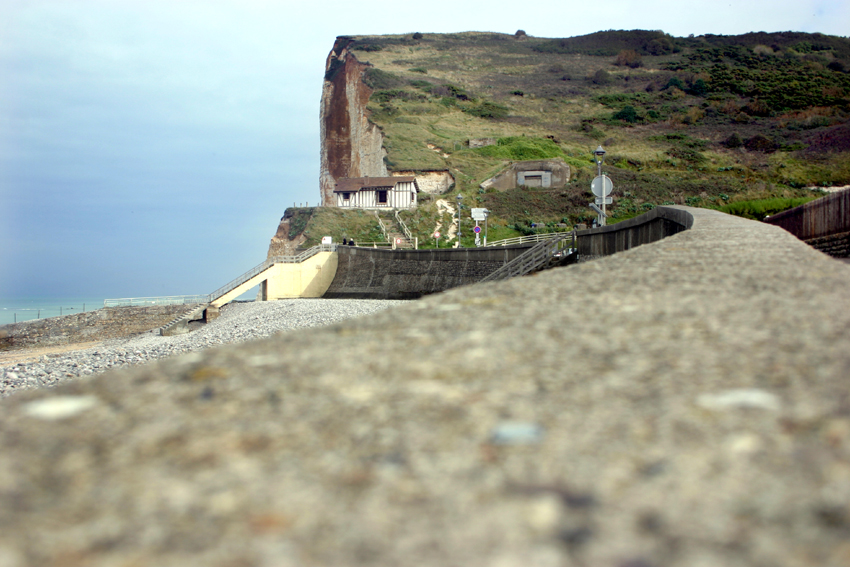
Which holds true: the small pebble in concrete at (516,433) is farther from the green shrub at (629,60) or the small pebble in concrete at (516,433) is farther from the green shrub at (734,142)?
the green shrub at (629,60)

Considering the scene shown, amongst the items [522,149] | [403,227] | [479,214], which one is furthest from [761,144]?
[479,214]

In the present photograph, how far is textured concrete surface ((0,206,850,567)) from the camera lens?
1.55 meters

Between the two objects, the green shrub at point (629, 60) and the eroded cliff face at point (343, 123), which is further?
the green shrub at point (629, 60)

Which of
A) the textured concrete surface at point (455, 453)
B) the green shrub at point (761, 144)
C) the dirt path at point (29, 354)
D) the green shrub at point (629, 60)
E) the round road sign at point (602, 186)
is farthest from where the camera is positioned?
the green shrub at point (629, 60)

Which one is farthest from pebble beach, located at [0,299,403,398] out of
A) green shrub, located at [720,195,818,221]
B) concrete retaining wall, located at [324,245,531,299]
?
green shrub, located at [720,195,818,221]

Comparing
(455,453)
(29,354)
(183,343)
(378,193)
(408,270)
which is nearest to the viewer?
(455,453)

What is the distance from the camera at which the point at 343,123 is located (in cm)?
8575

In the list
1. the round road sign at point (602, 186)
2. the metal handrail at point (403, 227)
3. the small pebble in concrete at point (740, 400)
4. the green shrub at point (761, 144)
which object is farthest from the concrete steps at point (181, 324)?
the green shrub at point (761, 144)

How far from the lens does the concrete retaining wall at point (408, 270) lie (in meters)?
26.4

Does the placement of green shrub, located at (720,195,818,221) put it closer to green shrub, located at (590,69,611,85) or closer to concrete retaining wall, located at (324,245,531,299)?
concrete retaining wall, located at (324,245,531,299)

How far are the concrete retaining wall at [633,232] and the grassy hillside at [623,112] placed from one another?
88.3 ft

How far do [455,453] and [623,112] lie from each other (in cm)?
8818

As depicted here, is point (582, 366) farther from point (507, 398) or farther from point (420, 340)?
point (420, 340)

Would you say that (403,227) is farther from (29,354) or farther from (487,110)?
(487,110)
